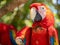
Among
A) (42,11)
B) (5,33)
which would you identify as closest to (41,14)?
(42,11)

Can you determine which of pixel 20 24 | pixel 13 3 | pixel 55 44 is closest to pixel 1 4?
pixel 13 3

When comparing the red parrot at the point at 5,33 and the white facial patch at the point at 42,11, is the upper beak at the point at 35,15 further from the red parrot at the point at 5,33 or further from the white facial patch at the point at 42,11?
the red parrot at the point at 5,33

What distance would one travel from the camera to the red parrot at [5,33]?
1.15 m

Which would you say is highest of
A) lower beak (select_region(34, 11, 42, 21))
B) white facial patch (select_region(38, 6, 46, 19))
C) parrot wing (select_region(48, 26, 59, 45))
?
white facial patch (select_region(38, 6, 46, 19))

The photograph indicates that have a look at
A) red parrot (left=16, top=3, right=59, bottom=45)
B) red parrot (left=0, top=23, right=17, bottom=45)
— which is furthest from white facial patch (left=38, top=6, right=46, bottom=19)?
red parrot (left=0, top=23, right=17, bottom=45)

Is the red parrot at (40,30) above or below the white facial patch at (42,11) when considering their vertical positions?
below

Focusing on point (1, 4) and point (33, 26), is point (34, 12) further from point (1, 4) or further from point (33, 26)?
point (1, 4)

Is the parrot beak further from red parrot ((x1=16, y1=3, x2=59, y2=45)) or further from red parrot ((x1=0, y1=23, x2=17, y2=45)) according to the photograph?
red parrot ((x1=0, y1=23, x2=17, y2=45))

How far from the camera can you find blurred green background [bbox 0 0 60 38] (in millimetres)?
1119

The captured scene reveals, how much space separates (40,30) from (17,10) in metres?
0.19

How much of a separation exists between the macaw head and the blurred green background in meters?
0.03

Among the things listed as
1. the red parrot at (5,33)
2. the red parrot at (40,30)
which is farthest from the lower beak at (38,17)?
the red parrot at (5,33)

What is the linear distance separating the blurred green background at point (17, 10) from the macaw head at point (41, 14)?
26 mm

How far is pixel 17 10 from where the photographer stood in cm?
116
